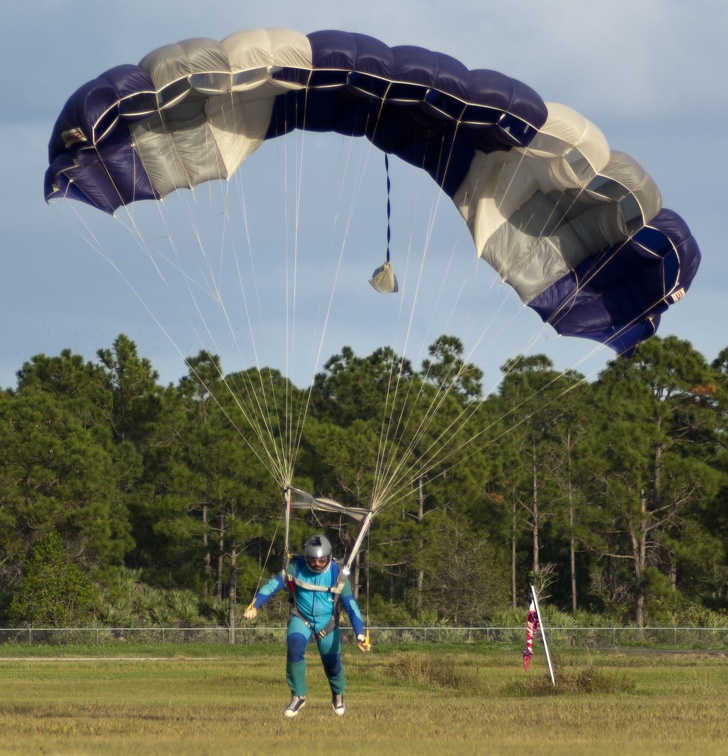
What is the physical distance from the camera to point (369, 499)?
131 feet

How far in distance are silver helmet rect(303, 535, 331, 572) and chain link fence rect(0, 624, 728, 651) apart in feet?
71.3

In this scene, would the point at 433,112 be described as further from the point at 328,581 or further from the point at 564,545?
the point at 564,545

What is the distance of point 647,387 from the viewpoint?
41.1 m

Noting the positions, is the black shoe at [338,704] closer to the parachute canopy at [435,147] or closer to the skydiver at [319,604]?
the skydiver at [319,604]

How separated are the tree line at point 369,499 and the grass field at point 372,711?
1301 cm

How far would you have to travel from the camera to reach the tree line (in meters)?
37.1

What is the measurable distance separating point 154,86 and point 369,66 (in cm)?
266

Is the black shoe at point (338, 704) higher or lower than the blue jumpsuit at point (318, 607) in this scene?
lower

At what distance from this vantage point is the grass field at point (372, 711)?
8.78 meters

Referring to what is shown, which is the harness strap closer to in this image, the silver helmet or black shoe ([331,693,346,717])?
the silver helmet

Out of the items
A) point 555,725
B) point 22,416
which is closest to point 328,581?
point 555,725

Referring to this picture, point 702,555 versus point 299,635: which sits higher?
point 702,555

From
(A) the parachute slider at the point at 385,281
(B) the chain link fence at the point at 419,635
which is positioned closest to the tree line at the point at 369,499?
(B) the chain link fence at the point at 419,635

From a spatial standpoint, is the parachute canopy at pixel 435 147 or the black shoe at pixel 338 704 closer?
the black shoe at pixel 338 704
